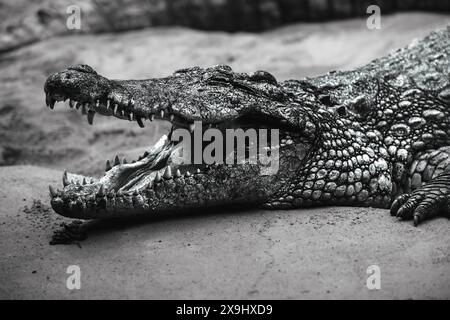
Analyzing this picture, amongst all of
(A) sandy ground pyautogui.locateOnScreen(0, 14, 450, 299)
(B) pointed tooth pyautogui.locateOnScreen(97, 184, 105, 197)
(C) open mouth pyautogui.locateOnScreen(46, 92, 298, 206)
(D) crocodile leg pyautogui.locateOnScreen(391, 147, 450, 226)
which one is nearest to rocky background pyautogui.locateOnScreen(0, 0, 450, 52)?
(A) sandy ground pyautogui.locateOnScreen(0, 14, 450, 299)

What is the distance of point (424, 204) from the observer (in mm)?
3963

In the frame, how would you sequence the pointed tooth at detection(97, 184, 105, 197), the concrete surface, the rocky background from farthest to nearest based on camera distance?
the rocky background < the pointed tooth at detection(97, 184, 105, 197) < the concrete surface

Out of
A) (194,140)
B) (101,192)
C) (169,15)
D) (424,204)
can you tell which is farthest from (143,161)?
(169,15)

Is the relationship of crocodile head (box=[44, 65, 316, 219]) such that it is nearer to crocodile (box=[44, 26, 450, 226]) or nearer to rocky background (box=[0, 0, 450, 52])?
crocodile (box=[44, 26, 450, 226])

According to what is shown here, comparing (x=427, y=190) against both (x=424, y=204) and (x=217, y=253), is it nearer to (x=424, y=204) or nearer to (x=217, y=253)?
(x=424, y=204)

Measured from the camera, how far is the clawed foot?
3928mm

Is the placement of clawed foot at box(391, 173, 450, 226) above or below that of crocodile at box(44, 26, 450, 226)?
below

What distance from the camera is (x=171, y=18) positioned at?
9.50 meters

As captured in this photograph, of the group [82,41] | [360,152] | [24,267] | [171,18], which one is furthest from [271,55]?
[24,267]

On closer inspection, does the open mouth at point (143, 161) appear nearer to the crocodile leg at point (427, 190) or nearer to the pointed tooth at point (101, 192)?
the pointed tooth at point (101, 192)

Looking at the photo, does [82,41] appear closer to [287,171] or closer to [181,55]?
[181,55]

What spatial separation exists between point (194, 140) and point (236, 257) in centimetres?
102

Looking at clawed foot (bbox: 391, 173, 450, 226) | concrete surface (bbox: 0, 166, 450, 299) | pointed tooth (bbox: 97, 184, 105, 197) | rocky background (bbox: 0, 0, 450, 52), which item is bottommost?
concrete surface (bbox: 0, 166, 450, 299)

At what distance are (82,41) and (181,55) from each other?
1.89m
